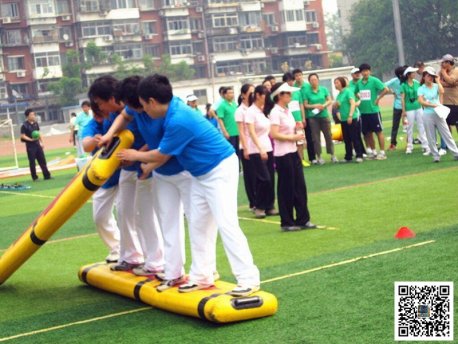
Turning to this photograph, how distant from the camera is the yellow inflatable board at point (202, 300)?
337 inches

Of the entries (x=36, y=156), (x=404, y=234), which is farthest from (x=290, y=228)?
(x=36, y=156)

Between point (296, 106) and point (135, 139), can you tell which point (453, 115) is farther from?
point (135, 139)

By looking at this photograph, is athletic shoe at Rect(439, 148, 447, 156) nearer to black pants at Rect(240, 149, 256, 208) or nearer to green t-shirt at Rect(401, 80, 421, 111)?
green t-shirt at Rect(401, 80, 421, 111)

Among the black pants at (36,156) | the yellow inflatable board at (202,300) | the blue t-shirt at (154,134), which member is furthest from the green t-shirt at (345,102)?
the blue t-shirt at (154,134)

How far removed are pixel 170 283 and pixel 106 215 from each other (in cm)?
181

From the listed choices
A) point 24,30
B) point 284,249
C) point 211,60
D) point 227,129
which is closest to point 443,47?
point 211,60

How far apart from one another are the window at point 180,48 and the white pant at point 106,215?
87304mm

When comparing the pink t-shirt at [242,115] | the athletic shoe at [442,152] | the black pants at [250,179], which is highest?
the pink t-shirt at [242,115]

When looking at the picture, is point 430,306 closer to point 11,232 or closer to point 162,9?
point 11,232

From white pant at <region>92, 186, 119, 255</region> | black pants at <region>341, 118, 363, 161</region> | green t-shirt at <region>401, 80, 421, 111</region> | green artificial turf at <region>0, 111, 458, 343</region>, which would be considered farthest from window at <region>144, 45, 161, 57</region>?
white pant at <region>92, 186, 119, 255</region>

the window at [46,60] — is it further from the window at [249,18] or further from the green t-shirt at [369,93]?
the green t-shirt at [369,93]

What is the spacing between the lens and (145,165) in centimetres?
939

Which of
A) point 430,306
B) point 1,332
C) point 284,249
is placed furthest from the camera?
point 284,249

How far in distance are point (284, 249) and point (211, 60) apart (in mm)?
88242
